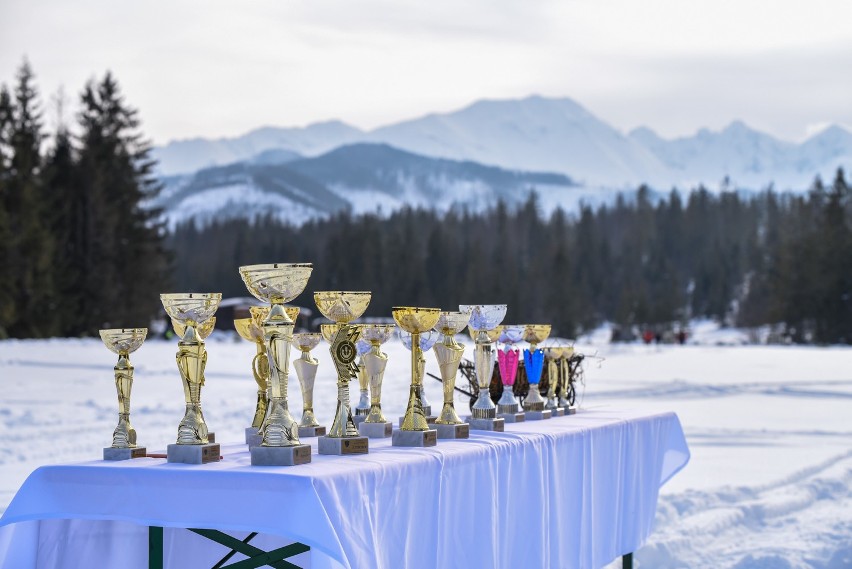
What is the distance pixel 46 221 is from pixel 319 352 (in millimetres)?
15764

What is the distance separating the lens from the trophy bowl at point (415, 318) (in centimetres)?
383

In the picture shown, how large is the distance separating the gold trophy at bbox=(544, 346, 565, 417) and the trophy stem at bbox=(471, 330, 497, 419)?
2.74ft

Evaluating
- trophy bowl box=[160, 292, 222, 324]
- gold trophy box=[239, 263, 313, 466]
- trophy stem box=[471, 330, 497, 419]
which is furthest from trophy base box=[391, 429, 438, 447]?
trophy bowl box=[160, 292, 222, 324]

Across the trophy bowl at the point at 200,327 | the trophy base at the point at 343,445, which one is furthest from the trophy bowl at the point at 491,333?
the trophy bowl at the point at 200,327

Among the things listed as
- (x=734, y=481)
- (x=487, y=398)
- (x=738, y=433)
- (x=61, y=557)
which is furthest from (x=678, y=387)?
(x=61, y=557)

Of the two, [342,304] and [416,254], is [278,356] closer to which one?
[342,304]

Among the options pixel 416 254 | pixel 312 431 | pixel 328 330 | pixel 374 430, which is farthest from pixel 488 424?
pixel 416 254

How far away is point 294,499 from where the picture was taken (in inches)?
117

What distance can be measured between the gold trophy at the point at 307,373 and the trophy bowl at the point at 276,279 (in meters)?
0.36

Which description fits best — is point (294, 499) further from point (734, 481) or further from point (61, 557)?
point (734, 481)

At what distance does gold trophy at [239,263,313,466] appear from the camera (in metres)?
→ 3.23

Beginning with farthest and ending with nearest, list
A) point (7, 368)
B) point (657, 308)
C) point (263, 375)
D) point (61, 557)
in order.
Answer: point (657, 308), point (7, 368), point (263, 375), point (61, 557)

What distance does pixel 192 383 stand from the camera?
3.43 meters

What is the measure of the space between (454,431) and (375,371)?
0.39 metres
